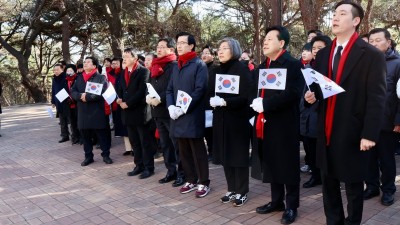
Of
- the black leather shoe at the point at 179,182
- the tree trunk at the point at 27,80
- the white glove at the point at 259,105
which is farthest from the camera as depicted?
the tree trunk at the point at 27,80

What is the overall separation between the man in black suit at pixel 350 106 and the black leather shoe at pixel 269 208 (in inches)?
39.6

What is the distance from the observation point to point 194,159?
182 inches

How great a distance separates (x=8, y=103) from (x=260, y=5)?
20.3m

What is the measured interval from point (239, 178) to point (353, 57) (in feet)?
6.71

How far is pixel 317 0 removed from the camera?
9.17m

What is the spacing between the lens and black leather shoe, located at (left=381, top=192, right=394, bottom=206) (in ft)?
12.8

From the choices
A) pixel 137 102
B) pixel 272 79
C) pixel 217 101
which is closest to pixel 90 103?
pixel 137 102

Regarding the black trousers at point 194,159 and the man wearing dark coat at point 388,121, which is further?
the black trousers at point 194,159

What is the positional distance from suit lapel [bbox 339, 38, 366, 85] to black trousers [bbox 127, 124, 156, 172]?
3382 millimetres

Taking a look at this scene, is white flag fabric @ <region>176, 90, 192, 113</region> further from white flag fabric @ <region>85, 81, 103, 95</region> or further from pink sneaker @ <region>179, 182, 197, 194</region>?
white flag fabric @ <region>85, 81, 103, 95</region>

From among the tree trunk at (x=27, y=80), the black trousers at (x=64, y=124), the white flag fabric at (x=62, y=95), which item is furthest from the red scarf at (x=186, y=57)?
the tree trunk at (x=27, y=80)

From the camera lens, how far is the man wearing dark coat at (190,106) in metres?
4.40

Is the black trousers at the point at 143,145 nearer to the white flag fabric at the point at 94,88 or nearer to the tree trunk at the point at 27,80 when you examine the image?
the white flag fabric at the point at 94,88

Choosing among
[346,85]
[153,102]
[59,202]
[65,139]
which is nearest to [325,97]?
[346,85]
